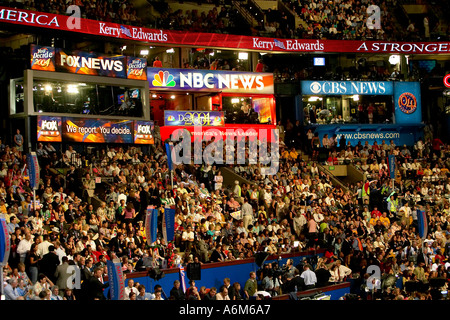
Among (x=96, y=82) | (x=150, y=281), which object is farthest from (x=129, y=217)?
(x=96, y=82)

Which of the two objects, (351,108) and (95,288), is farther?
(351,108)

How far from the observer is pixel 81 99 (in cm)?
2672

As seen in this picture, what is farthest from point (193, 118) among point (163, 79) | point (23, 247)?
point (23, 247)

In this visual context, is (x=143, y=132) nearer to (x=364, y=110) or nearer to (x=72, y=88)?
(x=72, y=88)

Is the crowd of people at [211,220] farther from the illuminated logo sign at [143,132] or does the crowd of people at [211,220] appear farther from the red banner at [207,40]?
the red banner at [207,40]

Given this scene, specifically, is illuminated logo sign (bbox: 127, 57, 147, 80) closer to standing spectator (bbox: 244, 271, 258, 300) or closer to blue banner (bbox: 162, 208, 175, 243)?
blue banner (bbox: 162, 208, 175, 243)

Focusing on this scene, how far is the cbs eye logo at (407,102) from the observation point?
119 ft

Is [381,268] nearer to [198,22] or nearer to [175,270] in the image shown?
[175,270]

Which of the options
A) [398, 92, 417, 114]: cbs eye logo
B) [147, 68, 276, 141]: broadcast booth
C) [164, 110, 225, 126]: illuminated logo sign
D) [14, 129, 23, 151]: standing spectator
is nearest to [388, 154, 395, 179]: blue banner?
[147, 68, 276, 141]: broadcast booth

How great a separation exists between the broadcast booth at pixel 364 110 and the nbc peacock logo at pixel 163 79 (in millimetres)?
7567

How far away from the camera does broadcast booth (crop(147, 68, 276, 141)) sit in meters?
29.9

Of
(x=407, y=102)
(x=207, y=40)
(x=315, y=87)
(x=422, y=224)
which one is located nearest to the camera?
(x=422, y=224)

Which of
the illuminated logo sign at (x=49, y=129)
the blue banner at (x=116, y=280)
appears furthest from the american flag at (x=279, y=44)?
the blue banner at (x=116, y=280)

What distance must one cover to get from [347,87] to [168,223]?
19.7 metres
